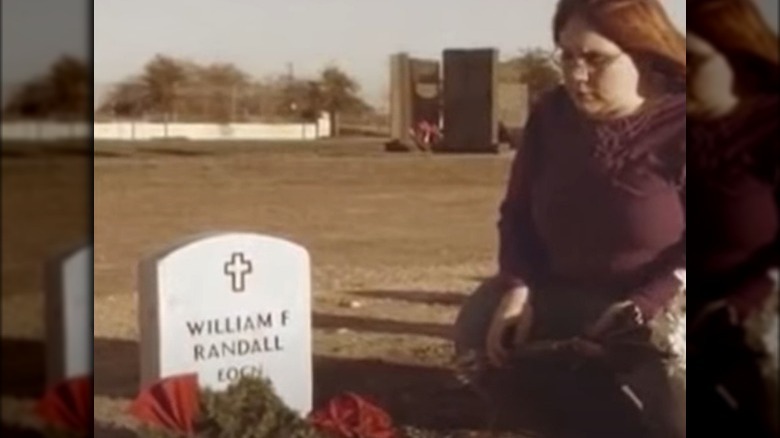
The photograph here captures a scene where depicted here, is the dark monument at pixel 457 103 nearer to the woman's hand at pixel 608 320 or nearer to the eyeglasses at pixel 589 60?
the eyeglasses at pixel 589 60

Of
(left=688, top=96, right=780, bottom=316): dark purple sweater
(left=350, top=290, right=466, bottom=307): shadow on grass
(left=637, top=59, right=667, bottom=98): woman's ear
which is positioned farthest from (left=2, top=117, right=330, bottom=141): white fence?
(left=688, top=96, right=780, bottom=316): dark purple sweater

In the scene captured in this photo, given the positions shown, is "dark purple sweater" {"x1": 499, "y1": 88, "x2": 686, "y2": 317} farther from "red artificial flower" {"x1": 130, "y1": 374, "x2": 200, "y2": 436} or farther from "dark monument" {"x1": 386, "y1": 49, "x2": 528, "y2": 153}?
"red artificial flower" {"x1": 130, "y1": 374, "x2": 200, "y2": 436}

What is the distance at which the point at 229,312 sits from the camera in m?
1.73

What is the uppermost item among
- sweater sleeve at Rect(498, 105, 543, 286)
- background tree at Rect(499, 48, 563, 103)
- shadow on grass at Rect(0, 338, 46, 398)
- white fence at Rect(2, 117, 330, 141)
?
background tree at Rect(499, 48, 563, 103)

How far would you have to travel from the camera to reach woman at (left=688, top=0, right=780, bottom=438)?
1898 millimetres

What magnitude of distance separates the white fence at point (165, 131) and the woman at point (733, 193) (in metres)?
0.54

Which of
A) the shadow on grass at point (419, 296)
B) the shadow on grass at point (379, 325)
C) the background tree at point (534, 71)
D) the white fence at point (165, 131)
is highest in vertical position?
the background tree at point (534, 71)

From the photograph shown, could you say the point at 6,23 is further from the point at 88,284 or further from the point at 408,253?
the point at 408,253

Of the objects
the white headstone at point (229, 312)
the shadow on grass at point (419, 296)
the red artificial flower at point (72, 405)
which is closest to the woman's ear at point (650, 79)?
the shadow on grass at point (419, 296)

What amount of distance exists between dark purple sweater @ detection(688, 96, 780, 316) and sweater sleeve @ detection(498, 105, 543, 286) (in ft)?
0.75

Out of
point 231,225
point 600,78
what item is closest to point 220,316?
point 231,225

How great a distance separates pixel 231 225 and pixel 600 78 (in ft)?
1.75

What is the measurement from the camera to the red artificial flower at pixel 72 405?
168cm

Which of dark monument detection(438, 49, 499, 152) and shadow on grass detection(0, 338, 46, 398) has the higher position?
dark monument detection(438, 49, 499, 152)
